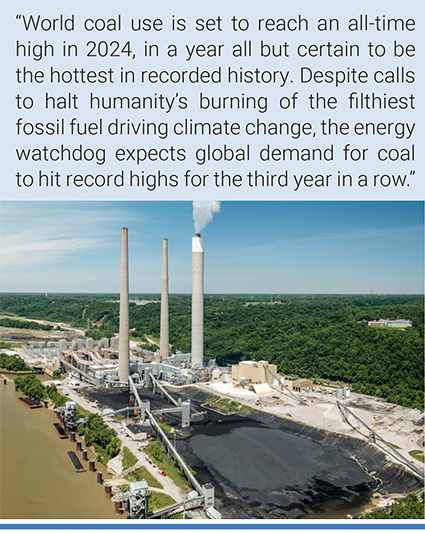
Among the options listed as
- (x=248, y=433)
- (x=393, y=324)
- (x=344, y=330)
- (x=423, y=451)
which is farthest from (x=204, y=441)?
(x=393, y=324)

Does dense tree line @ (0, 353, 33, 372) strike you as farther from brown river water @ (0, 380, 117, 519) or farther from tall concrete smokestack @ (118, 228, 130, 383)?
brown river water @ (0, 380, 117, 519)

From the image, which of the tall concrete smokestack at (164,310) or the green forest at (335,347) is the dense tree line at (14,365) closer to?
the tall concrete smokestack at (164,310)

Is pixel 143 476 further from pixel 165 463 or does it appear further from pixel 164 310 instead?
pixel 164 310
